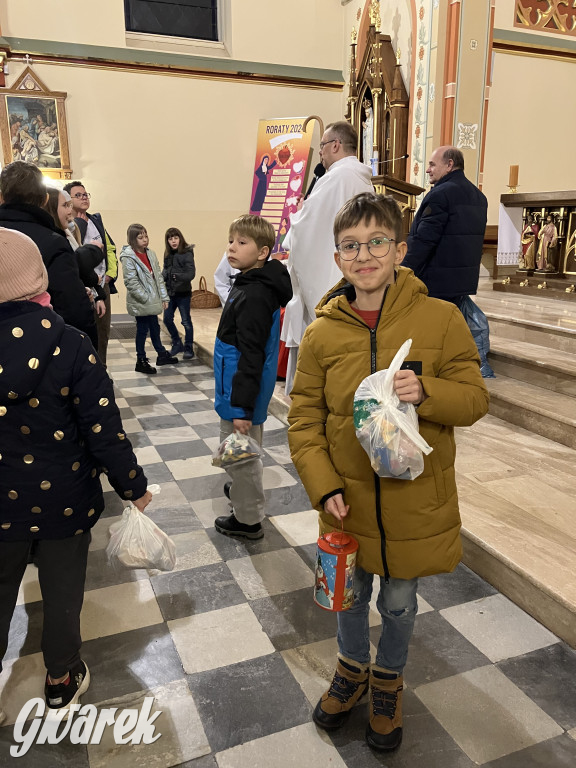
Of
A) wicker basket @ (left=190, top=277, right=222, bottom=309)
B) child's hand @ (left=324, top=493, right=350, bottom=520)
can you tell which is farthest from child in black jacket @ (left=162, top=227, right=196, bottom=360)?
child's hand @ (left=324, top=493, right=350, bottom=520)

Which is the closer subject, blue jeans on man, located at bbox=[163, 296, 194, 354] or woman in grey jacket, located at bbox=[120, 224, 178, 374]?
woman in grey jacket, located at bbox=[120, 224, 178, 374]

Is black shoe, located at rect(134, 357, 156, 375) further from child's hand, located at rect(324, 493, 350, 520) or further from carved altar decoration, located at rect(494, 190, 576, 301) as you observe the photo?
child's hand, located at rect(324, 493, 350, 520)

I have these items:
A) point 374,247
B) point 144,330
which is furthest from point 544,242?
point 374,247

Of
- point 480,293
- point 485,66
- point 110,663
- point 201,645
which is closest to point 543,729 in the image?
point 201,645

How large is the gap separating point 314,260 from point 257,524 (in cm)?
175

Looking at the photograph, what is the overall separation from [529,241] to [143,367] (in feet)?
13.7

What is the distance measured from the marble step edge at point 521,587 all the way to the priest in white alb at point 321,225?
74.4 inches

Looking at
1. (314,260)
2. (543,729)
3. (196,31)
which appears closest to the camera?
(543,729)

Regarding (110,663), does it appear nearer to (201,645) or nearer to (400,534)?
(201,645)

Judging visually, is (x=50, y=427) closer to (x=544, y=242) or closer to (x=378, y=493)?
(x=378, y=493)

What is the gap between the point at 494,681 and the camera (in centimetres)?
182

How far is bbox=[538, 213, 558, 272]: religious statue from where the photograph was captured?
593 centimetres

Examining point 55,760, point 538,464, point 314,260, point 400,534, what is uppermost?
point 314,260

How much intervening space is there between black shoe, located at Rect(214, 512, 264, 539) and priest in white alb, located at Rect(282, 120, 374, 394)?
1.49 m
